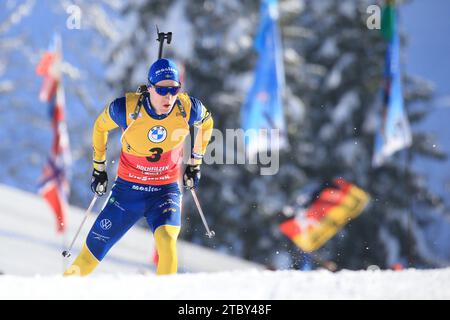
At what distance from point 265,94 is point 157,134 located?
33.6ft

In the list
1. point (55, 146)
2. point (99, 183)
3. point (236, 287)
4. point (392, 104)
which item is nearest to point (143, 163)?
point (99, 183)

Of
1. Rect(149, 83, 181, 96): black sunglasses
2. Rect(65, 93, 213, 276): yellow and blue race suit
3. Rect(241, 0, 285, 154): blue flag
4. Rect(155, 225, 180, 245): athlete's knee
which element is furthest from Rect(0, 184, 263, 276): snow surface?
Rect(149, 83, 181, 96): black sunglasses

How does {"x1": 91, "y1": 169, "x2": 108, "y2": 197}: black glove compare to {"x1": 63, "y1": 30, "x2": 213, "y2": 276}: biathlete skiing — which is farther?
{"x1": 91, "y1": 169, "x2": 108, "y2": 197}: black glove

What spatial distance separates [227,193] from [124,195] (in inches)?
492

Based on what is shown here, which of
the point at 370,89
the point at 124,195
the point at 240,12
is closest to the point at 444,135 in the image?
the point at 370,89

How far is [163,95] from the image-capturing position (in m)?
5.64

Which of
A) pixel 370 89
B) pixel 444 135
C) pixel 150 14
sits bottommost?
pixel 444 135

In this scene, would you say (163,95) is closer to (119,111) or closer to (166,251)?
(119,111)

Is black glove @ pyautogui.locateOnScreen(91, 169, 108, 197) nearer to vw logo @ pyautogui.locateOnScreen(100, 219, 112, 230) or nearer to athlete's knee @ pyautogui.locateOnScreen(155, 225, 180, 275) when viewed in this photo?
vw logo @ pyautogui.locateOnScreen(100, 219, 112, 230)

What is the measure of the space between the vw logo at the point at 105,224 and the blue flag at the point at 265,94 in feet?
32.0

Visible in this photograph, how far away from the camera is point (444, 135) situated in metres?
45.7

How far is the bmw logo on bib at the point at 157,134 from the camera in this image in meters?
5.79

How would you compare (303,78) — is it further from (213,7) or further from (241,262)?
(241,262)

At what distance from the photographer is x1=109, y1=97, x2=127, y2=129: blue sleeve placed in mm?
5781
